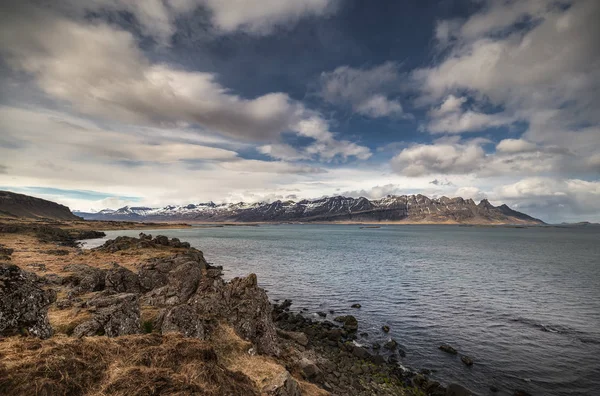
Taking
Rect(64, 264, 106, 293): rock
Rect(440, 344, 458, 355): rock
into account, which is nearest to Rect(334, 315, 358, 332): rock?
Rect(440, 344, 458, 355): rock

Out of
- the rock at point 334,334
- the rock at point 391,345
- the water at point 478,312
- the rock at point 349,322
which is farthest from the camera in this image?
the rock at point 349,322

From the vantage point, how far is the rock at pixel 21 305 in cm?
1205

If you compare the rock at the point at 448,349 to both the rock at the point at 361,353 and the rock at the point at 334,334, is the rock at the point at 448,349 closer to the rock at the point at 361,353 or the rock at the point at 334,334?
the rock at the point at 361,353

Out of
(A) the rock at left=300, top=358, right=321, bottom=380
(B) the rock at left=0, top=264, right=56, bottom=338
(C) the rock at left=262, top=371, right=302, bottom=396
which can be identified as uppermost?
(B) the rock at left=0, top=264, right=56, bottom=338

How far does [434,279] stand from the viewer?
212ft

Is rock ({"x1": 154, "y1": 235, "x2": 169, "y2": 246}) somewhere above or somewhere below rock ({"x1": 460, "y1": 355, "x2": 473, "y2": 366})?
above

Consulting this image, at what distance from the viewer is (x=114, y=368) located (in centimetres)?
1042

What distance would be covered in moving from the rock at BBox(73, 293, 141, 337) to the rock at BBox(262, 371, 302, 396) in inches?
350

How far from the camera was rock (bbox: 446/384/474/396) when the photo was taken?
2247 cm

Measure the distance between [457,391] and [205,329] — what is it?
2087cm

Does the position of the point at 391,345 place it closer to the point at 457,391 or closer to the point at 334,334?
the point at 334,334

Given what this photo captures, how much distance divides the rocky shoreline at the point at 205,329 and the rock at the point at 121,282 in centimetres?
12

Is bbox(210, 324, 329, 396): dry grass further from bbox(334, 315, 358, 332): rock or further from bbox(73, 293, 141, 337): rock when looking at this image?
bbox(334, 315, 358, 332): rock

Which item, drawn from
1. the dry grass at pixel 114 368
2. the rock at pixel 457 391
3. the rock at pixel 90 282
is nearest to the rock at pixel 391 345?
the rock at pixel 457 391
